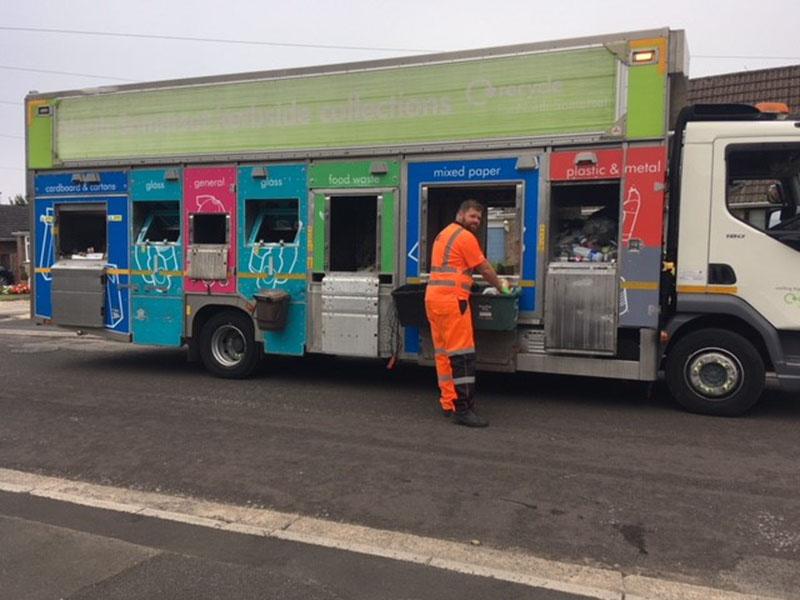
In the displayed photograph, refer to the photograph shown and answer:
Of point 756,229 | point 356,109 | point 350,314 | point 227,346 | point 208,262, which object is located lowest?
point 227,346

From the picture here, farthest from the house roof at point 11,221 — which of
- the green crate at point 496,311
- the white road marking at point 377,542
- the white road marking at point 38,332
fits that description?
the white road marking at point 377,542

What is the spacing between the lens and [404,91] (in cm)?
713

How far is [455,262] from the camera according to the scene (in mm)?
6242

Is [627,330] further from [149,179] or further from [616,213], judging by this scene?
[149,179]

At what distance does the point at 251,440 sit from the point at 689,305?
4.07 m

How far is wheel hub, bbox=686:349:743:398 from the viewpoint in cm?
632

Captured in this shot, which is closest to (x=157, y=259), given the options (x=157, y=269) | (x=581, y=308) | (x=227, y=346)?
(x=157, y=269)

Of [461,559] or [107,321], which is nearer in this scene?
[461,559]

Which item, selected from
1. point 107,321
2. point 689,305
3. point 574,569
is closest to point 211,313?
point 107,321

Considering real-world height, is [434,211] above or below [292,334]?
above

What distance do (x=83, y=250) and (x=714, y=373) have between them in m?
7.76

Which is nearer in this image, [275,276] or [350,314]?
[350,314]

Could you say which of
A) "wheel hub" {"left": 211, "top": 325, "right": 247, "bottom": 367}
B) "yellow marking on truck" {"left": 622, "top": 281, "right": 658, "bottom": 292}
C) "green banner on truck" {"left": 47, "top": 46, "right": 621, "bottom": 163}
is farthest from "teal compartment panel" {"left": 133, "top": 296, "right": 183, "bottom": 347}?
"yellow marking on truck" {"left": 622, "top": 281, "right": 658, "bottom": 292}

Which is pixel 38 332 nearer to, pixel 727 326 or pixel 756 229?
pixel 727 326
